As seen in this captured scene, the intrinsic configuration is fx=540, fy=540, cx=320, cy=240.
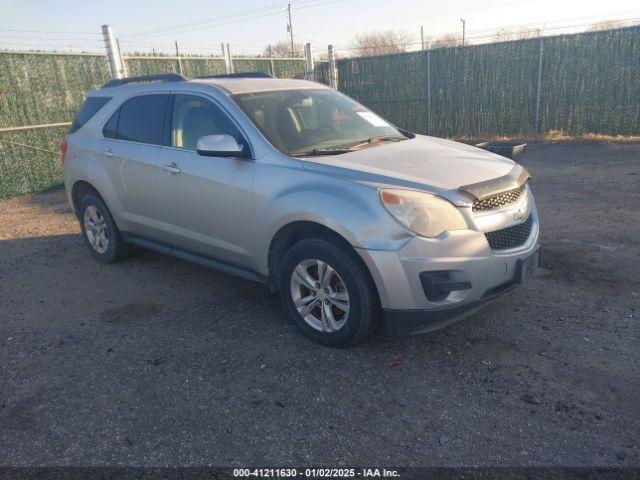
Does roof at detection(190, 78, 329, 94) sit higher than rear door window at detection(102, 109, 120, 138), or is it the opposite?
roof at detection(190, 78, 329, 94)

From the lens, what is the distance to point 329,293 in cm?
360

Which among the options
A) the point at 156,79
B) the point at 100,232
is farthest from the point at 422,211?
the point at 100,232

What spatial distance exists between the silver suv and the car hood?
0.01 metres

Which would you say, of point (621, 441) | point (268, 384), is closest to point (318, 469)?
point (268, 384)

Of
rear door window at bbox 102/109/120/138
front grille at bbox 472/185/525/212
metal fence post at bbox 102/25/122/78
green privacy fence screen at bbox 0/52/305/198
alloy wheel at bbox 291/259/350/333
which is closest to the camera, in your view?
front grille at bbox 472/185/525/212

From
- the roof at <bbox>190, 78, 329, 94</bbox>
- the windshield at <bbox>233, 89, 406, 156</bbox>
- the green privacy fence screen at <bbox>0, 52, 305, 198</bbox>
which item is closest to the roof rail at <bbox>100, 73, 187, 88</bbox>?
the roof at <bbox>190, 78, 329, 94</bbox>

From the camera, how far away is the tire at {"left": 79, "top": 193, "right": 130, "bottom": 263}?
5488mm

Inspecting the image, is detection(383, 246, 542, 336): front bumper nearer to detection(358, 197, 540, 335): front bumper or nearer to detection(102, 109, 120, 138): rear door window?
detection(358, 197, 540, 335): front bumper

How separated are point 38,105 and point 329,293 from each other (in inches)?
344

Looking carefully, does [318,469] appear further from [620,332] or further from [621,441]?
[620,332]

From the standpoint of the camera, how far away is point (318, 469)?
2564mm

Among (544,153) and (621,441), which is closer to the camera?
(621,441)

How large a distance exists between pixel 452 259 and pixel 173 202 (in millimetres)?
2465

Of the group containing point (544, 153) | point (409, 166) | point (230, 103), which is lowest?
point (544, 153)
